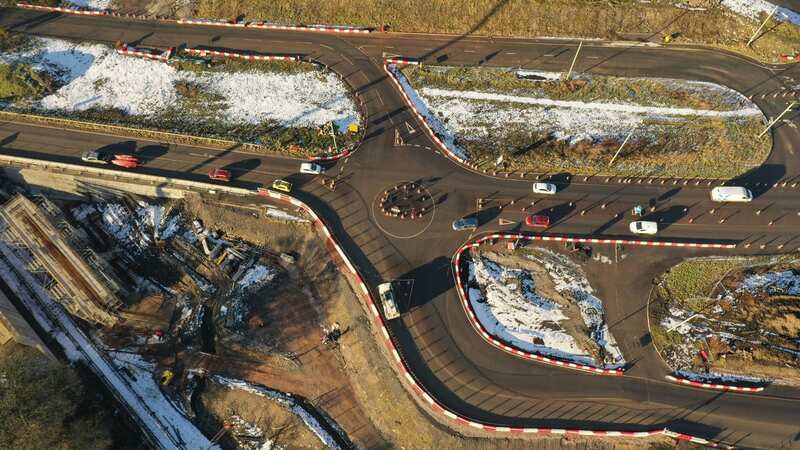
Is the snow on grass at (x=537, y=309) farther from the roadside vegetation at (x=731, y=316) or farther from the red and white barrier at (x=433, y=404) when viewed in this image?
the red and white barrier at (x=433, y=404)

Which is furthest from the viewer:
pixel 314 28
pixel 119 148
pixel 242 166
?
pixel 314 28

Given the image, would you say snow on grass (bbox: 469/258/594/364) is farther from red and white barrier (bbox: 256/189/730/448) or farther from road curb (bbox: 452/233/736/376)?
red and white barrier (bbox: 256/189/730/448)

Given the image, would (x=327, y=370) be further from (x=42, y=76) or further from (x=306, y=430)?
(x=42, y=76)

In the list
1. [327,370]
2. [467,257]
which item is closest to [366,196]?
[467,257]

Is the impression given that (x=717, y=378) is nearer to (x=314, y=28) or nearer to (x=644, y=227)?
(x=644, y=227)

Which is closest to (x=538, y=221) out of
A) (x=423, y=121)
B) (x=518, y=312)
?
(x=518, y=312)

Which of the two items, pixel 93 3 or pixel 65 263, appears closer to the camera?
pixel 65 263
